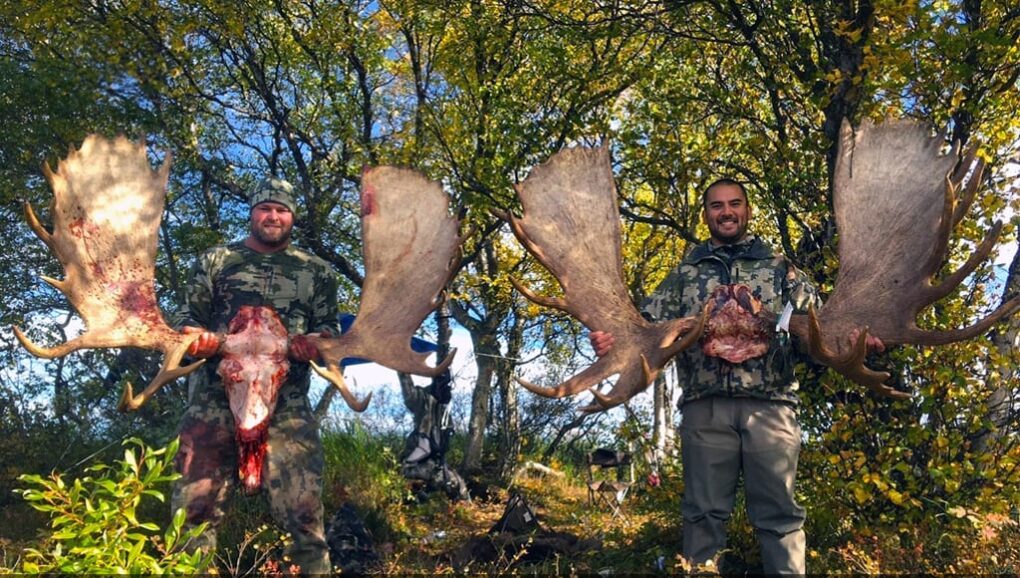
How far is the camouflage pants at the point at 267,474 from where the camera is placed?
419 centimetres

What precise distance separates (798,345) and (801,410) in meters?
1.27

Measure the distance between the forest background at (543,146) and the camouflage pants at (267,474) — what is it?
151 cm

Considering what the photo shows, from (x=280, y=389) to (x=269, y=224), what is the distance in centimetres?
92

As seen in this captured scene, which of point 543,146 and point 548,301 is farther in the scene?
point 543,146

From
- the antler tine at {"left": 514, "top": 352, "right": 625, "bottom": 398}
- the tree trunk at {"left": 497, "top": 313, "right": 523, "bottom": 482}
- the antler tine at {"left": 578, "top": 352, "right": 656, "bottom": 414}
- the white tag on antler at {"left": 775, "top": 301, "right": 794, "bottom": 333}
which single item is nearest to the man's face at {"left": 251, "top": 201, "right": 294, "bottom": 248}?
the antler tine at {"left": 514, "top": 352, "right": 625, "bottom": 398}

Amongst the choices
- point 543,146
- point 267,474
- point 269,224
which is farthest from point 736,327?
point 543,146

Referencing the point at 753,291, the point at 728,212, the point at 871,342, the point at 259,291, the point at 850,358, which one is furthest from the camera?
the point at 259,291

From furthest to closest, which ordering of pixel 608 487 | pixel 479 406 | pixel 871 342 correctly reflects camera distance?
pixel 479 406 < pixel 608 487 < pixel 871 342

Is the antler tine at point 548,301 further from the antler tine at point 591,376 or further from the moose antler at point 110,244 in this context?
the moose antler at point 110,244

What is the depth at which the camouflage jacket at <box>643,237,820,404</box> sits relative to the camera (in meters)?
4.05

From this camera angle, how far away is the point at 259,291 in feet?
14.8

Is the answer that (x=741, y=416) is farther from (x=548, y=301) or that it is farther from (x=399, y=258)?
(x=399, y=258)

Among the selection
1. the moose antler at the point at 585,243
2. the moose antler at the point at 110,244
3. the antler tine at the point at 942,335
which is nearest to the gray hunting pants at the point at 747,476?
the moose antler at the point at 585,243

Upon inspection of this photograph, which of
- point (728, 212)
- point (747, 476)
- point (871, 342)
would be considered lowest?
point (747, 476)
